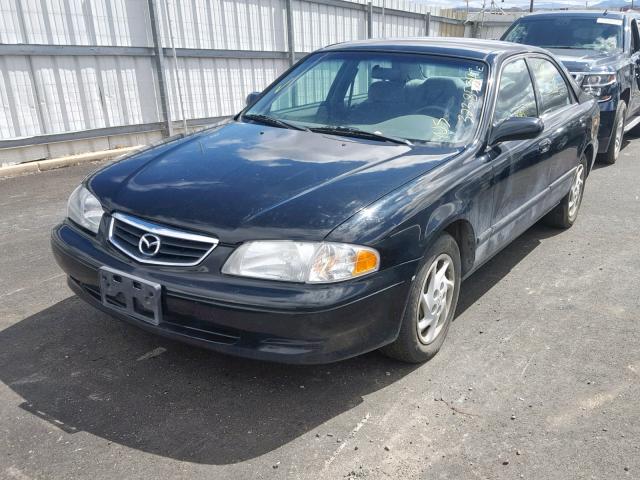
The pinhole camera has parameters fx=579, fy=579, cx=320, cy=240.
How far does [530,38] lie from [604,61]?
57.8 inches

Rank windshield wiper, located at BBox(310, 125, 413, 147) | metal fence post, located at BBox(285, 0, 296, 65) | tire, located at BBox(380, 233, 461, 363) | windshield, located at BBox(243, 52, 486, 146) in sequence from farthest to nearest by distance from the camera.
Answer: metal fence post, located at BBox(285, 0, 296, 65)
windshield, located at BBox(243, 52, 486, 146)
windshield wiper, located at BBox(310, 125, 413, 147)
tire, located at BBox(380, 233, 461, 363)

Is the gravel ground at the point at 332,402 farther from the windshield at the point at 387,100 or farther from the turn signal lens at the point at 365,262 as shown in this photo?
the windshield at the point at 387,100

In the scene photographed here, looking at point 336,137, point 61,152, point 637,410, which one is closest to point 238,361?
point 336,137

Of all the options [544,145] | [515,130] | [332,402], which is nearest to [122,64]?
[544,145]

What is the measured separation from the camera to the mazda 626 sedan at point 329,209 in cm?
249

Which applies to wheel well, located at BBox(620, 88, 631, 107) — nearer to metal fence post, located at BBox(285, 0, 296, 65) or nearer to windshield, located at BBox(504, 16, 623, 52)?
windshield, located at BBox(504, 16, 623, 52)

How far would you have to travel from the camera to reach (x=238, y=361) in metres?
3.07

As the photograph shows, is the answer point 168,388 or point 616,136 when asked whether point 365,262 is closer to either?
point 168,388

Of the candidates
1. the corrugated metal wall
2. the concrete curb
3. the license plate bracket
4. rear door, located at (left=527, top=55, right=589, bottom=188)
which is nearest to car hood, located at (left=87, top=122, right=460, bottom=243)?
the license plate bracket

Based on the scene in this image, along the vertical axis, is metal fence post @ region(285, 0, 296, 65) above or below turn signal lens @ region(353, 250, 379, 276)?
above

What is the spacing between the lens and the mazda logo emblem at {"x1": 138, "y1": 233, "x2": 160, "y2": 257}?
2623 mm

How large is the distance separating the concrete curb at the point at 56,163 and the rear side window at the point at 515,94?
4453 mm

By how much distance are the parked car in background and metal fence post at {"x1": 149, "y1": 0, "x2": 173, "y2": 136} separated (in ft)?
16.8

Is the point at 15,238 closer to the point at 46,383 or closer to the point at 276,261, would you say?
→ the point at 46,383
